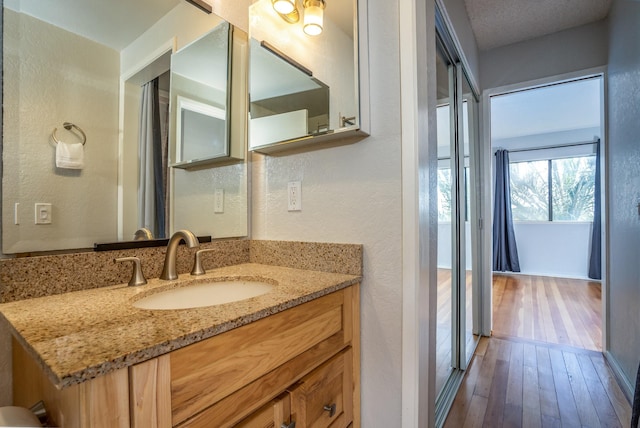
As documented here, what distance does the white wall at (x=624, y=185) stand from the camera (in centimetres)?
164

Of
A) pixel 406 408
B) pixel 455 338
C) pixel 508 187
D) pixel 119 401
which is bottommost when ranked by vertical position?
pixel 455 338

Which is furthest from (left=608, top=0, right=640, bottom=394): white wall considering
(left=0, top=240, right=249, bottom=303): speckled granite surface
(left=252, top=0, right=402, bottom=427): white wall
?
(left=0, top=240, right=249, bottom=303): speckled granite surface

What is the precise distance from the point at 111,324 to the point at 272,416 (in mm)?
418

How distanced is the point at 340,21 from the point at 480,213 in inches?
86.5

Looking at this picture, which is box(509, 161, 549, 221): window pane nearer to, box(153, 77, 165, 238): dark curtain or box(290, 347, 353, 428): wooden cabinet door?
box(290, 347, 353, 428): wooden cabinet door

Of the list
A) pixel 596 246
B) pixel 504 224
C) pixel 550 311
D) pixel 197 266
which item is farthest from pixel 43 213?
pixel 596 246

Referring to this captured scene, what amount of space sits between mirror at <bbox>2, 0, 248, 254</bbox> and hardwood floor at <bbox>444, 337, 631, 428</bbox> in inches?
68.1

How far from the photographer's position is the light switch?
79 centimetres

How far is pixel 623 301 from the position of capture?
1.87m

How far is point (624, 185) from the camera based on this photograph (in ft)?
Answer: 6.02

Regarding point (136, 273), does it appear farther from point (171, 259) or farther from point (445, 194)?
point (445, 194)

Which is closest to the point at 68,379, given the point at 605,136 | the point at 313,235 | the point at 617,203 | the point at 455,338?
the point at 313,235

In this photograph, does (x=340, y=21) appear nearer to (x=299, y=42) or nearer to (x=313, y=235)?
(x=299, y=42)

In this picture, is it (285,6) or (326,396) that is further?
(285,6)
